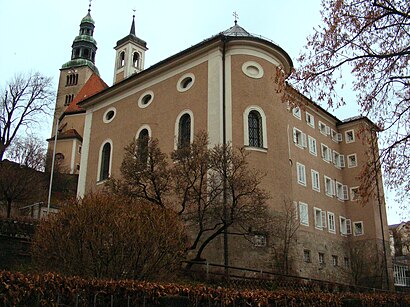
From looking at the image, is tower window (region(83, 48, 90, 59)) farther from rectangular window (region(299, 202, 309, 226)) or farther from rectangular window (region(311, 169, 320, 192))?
rectangular window (region(299, 202, 309, 226))

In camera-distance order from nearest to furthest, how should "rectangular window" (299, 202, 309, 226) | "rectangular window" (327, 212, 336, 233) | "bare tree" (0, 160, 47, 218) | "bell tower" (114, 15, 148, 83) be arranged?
"bare tree" (0, 160, 47, 218) < "rectangular window" (299, 202, 309, 226) < "rectangular window" (327, 212, 336, 233) < "bell tower" (114, 15, 148, 83)

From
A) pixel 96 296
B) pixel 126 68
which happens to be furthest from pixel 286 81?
pixel 126 68

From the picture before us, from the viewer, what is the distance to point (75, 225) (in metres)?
12.9

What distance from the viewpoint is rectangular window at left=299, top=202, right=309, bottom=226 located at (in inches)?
1257

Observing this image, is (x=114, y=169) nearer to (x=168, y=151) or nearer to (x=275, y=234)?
(x=168, y=151)

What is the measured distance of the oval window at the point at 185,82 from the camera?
2912 centimetres

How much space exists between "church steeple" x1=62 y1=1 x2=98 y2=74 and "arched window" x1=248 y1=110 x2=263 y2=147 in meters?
53.2

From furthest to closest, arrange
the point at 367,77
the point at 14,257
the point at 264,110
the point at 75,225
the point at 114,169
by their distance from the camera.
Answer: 1. the point at 114,169
2. the point at 264,110
3. the point at 14,257
4. the point at 75,225
5. the point at 367,77

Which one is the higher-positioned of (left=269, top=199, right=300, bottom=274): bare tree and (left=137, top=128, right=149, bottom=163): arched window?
(left=137, top=128, right=149, bottom=163): arched window

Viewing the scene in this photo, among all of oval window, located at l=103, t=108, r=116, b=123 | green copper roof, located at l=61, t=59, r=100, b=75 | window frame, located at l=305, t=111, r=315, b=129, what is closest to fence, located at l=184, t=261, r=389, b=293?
oval window, located at l=103, t=108, r=116, b=123

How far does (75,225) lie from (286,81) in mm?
7119

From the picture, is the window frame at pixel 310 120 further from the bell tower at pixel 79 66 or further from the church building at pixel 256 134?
the bell tower at pixel 79 66

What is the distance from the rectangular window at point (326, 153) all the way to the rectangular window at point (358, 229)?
589 centimetres

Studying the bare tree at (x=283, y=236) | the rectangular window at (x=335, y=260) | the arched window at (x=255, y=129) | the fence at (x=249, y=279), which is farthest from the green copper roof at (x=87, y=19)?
the fence at (x=249, y=279)
